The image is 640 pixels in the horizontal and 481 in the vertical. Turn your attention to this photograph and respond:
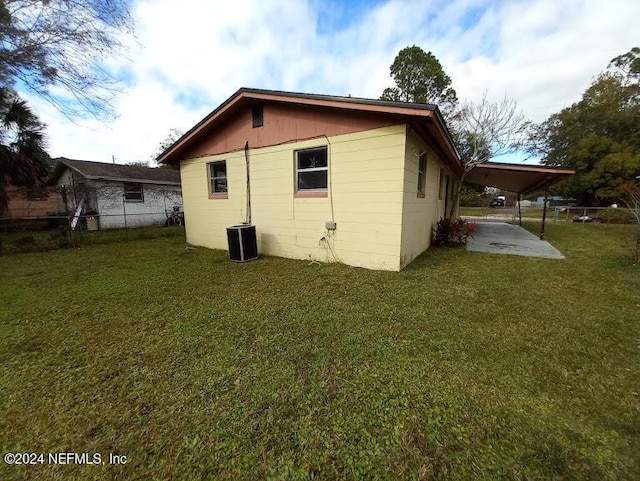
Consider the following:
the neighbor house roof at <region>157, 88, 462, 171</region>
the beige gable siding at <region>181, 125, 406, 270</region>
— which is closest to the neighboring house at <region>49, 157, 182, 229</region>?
the neighbor house roof at <region>157, 88, 462, 171</region>

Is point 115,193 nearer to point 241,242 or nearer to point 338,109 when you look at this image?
point 241,242

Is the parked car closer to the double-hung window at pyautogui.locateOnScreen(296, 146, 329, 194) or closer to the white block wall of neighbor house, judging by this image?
the double-hung window at pyautogui.locateOnScreen(296, 146, 329, 194)

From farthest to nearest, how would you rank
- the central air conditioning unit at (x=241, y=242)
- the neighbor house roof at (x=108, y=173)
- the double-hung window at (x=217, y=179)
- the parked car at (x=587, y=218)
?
the parked car at (x=587, y=218)
the neighbor house roof at (x=108, y=173)
the double-hung window at (x=217, y=179)
the central air conditioning unit at (x=241, y=242)

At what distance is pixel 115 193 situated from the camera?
13.9 meters

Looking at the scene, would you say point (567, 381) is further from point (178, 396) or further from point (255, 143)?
point (255, 143)

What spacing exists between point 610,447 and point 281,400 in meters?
2.03

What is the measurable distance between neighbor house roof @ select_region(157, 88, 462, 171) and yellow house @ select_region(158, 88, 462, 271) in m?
0.02

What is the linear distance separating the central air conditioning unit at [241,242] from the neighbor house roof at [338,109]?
7.88 feet

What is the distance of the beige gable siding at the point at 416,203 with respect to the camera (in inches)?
→ 207

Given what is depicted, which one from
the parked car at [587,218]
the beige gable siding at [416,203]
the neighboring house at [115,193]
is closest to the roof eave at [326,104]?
the beige gable siding at [416,203]

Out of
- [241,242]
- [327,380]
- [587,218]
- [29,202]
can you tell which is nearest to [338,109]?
[241,242]

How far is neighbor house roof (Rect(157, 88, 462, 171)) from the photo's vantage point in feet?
15.0

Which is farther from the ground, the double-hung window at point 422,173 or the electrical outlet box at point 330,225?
the double-hung window at point 422,173

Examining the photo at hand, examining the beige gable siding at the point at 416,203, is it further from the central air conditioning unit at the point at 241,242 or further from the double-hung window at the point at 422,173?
the central air conditioning unit at the point at 241,242
